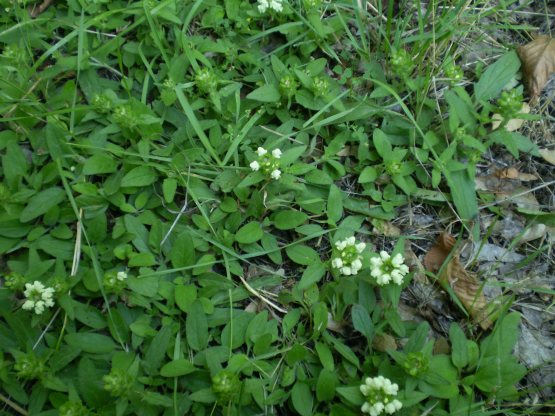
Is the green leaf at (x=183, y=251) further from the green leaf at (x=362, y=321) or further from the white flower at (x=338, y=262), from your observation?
the green leaf at (x=362, y=321)

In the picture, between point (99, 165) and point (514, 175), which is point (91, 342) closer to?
point (99, 165)

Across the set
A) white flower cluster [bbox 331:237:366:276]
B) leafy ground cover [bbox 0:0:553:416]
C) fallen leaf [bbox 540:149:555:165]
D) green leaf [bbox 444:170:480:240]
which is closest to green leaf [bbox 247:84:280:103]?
leafy ground cover [bbox 0:0:553:416]

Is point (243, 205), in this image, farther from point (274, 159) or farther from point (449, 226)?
point (449, 226)

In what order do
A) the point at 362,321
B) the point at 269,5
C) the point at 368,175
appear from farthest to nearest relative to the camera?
the point at 269,5, the point at 368,175, the point at 362,321

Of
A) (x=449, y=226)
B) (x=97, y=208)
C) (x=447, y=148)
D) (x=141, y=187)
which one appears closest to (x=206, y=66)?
(x=141, y=187)

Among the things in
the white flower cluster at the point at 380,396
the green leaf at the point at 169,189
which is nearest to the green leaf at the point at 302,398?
the white flower cluster at the point at 380,396

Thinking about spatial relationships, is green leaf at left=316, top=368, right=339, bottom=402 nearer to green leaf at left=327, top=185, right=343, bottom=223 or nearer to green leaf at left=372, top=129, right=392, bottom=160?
green leaf at left=327, top=185, right=343, bottom=223

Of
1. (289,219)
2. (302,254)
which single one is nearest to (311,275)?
(302,254)
